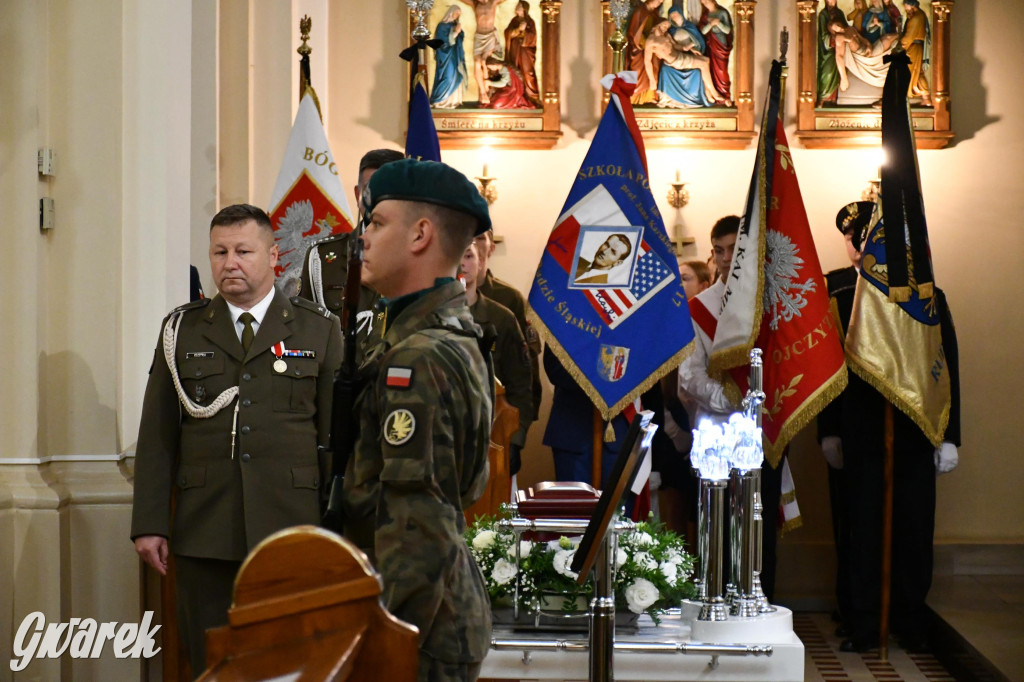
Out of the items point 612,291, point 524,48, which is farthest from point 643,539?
point 524,48

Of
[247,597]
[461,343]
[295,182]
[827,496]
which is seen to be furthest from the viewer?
[827,496]

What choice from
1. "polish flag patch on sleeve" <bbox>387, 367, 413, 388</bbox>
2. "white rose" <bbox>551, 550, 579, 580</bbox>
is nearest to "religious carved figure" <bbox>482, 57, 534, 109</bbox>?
"white rose" <bbox>551, 550, 579, 580</bbox>

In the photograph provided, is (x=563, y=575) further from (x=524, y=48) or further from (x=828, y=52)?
(x=828, y=52)

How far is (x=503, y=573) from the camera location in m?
3.26

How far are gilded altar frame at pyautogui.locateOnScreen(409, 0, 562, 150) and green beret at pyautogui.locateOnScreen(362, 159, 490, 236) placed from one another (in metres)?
4.97

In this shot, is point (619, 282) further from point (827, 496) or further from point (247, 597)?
point (247, 597)

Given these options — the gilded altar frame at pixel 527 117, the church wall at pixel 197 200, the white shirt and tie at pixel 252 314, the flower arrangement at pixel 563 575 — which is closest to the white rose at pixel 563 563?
the flower arrangement at pixel 563 575

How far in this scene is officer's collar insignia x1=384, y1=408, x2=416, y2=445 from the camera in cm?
188

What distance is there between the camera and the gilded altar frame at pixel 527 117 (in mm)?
7023

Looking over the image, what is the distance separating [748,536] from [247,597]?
2.36 meters

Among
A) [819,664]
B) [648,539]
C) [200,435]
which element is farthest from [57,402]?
[819,664]

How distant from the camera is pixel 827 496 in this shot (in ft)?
23.1

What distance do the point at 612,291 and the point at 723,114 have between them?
7.29ft

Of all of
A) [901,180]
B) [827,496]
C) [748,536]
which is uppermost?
[901,180]
